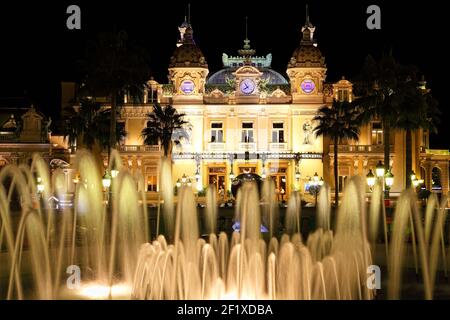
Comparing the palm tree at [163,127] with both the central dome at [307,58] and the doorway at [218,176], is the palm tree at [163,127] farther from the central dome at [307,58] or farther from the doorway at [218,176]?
the central dome at [307,58]

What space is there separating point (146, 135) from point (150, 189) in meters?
5.50

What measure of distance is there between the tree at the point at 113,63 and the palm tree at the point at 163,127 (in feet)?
55.7

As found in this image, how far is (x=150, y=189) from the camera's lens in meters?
61.3

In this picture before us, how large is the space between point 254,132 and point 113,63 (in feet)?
Answer: 84.5

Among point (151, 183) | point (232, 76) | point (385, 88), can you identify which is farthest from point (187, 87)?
point (385, 88)

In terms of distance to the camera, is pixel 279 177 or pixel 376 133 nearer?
pixel 279 177

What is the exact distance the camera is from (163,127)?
56.9 meters

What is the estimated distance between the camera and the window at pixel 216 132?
62.3 meters

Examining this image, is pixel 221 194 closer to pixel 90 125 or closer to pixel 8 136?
pixel 90 125

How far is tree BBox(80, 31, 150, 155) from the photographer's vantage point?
125 feet

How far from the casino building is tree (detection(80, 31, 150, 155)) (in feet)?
73.4
